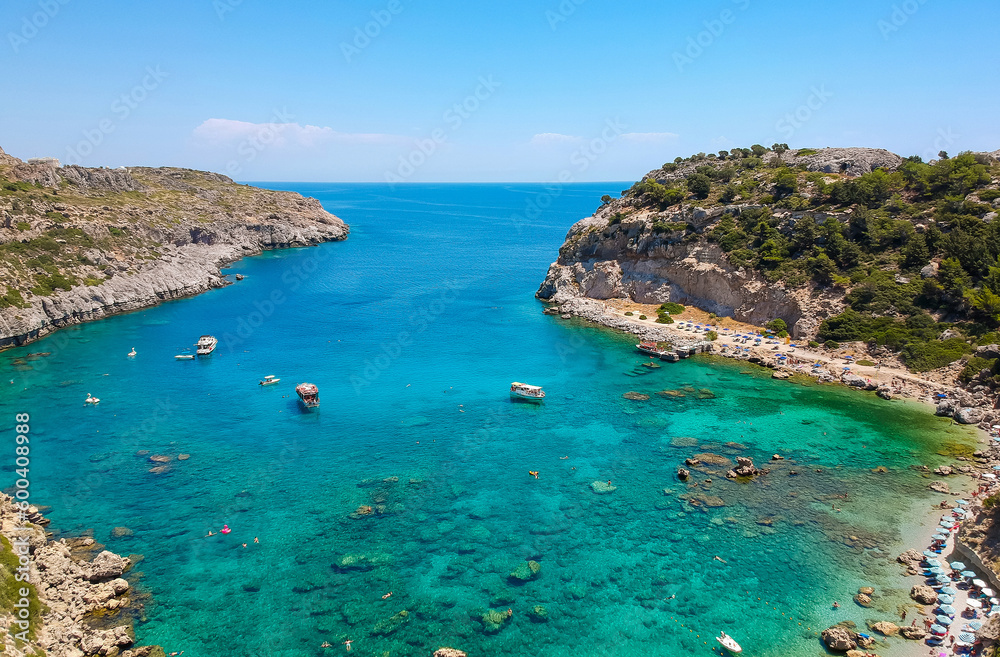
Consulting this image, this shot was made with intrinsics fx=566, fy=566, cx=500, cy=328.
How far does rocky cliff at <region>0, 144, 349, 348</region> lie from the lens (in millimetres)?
88312

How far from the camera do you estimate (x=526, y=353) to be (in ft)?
267

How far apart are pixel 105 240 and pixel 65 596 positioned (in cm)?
10029

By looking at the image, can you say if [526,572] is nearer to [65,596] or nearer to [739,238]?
[65,596]

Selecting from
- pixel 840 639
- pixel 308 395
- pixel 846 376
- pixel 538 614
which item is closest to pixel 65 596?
pixel 538 614

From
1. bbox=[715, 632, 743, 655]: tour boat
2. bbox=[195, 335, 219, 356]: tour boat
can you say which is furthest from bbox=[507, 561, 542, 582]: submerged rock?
bbox=[195, 335, 219, 356]: tour boat

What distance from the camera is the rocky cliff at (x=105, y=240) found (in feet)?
290

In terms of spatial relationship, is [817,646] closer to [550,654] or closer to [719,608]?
[719,608]

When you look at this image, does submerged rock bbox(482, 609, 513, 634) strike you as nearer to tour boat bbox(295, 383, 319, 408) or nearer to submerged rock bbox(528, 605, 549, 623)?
submerged rock bbox(528, 605, 549, 623)

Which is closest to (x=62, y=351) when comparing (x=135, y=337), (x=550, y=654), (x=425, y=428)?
(x=135, y=337)

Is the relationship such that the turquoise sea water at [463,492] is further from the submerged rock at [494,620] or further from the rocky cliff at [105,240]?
the rocky cliff at [105,240]

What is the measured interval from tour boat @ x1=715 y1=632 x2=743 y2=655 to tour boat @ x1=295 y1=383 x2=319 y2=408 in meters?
46.1

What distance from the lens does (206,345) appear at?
7981cm

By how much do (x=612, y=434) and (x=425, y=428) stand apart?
18.9 metres

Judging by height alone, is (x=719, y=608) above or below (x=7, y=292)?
below
